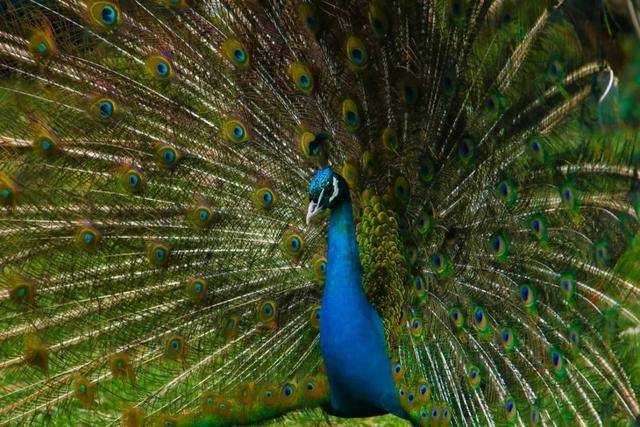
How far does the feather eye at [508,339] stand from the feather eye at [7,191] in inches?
71.4

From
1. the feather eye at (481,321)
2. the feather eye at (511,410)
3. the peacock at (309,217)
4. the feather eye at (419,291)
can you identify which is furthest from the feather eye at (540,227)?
the feather eye at (511,410)

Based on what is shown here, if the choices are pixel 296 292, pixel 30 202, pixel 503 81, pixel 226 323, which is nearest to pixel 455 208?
pixel 503 81

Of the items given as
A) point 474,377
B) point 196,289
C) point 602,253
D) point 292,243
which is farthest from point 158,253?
point 602,253

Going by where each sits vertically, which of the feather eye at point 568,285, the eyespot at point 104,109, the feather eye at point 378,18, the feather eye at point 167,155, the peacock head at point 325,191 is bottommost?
the feather eye at point 568,285

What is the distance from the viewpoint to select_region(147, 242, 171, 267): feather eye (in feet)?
12.0

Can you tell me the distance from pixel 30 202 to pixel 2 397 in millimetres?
772

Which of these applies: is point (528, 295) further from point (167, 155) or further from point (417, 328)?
point (167, 155)

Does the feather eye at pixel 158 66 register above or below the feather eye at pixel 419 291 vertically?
above

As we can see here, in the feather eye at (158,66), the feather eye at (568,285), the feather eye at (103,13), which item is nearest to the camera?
the feather eye at (568,285)

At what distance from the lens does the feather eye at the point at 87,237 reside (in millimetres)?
3578

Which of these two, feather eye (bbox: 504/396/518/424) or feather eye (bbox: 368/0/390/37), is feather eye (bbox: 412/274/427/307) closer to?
feather eye (bbox: 504/396/518/424)

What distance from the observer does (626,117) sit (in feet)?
8.77

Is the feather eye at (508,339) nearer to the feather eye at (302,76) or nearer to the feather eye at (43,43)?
the feather eye at (302,76)

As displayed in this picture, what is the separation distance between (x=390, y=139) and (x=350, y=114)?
168 mm
